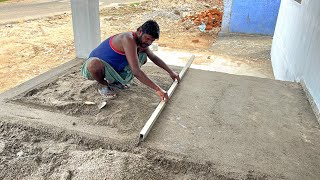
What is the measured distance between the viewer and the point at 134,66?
302cm

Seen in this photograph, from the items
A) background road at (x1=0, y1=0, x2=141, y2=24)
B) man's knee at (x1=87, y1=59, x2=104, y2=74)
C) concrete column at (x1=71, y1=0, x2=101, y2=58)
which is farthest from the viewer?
background road at (x1=0, y1=0, x2=141, y2=24)

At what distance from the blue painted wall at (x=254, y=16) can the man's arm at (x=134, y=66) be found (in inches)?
334

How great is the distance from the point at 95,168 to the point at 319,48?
2990mm

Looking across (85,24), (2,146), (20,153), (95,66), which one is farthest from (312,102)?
(85,24)

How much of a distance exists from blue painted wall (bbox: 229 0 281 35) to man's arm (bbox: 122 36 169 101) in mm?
8495

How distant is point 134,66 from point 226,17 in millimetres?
8748

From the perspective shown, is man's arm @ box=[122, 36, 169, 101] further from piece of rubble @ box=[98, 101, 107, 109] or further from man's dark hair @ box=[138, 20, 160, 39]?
piece of rubble @ box=[98, 101, 107, 109]

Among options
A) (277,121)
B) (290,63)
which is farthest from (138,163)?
(290,63)

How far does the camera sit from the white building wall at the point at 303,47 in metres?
3.54

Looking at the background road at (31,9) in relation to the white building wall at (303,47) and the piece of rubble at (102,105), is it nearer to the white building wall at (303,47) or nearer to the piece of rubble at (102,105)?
the piece of rubble at (102,105)

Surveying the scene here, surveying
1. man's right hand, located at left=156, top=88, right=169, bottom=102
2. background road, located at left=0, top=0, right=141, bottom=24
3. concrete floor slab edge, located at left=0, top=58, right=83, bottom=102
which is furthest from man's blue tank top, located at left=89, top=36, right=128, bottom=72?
background road, located at left=0, top=0, right=141, bottom=24

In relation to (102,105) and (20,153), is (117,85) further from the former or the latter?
(20,153)

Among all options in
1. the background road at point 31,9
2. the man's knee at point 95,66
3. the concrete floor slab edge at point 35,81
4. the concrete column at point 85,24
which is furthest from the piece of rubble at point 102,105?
the background road at point 31,9

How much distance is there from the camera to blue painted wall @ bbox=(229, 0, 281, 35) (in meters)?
10.4
